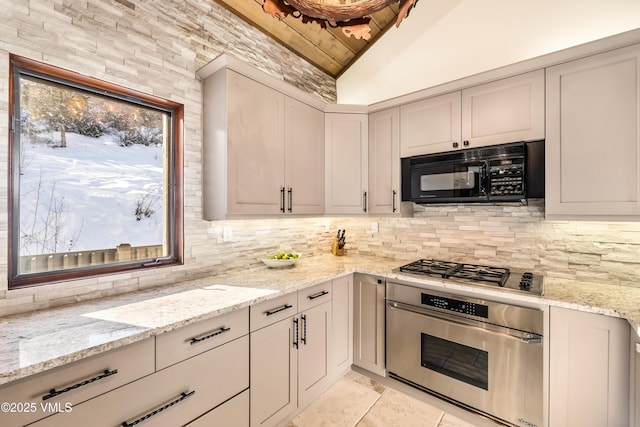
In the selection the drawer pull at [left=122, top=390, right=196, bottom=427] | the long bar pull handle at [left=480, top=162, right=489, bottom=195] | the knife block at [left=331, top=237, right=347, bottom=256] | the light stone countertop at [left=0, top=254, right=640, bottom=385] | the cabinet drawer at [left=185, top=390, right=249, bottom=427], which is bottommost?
the cabinet drawer at [left=185, top=390, right=249, bottom=427]

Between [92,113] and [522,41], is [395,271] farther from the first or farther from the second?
[92,113]

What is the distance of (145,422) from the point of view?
1.21 metres

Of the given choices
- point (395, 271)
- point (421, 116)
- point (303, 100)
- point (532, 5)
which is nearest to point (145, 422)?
point (395, 271)

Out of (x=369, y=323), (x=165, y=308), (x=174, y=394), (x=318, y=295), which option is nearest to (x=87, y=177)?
(x=165, y=308)

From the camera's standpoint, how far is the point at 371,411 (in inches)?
80.7

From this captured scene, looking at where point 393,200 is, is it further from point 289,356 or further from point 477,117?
point 289,356

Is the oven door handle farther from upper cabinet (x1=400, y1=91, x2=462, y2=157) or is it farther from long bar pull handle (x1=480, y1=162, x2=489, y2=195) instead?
upper cabinet (x1=400, y1=91, x2=462, y2=157)

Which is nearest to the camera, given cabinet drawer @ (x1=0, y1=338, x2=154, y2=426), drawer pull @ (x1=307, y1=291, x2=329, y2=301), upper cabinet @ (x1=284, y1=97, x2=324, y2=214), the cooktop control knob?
cabinet drawer @ (x1=0, y1=338, x2=154, y2=426)

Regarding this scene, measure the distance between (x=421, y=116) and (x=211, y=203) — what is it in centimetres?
183

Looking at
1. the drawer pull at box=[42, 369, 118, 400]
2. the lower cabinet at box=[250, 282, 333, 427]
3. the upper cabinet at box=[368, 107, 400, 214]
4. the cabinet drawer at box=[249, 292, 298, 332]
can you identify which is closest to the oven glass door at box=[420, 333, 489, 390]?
the lower cabinet at box=[250, 282, 333, 427]

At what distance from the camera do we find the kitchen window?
143 cm

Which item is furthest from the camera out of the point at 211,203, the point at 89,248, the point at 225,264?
the point at 225,264

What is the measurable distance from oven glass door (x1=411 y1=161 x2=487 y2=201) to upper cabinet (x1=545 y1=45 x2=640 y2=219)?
0.41 m

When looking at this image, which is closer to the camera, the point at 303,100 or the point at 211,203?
the point at 211,203
